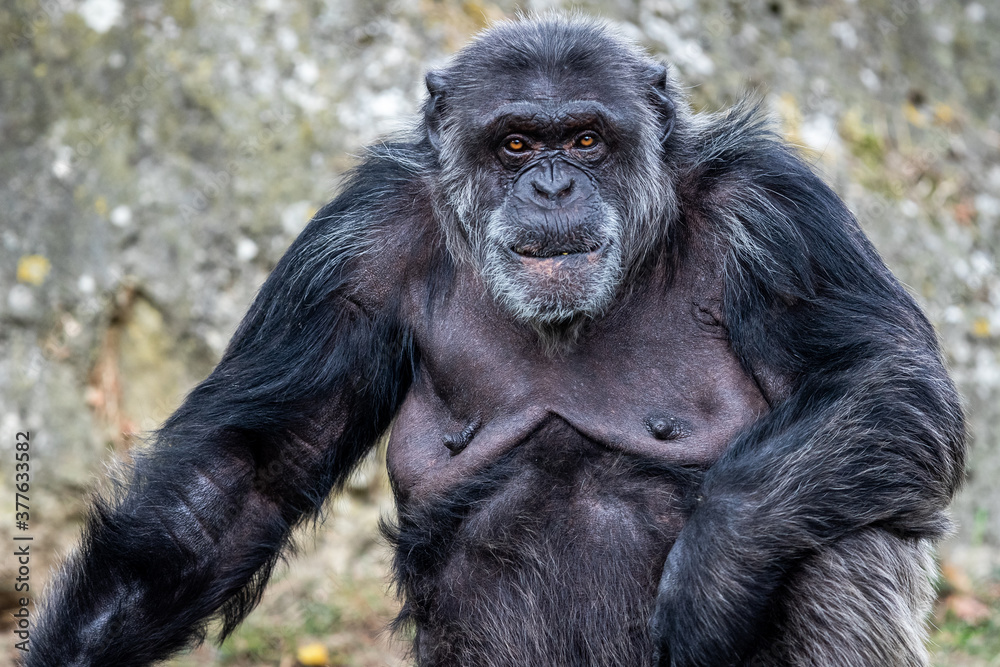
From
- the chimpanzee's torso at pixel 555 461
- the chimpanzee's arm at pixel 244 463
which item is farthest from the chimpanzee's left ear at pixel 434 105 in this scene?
the chimpanzee's torso at pixel 555 461

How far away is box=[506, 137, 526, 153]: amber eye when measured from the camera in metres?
3.91

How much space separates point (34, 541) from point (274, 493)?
8.43 ft

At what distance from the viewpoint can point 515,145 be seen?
392 centimetres

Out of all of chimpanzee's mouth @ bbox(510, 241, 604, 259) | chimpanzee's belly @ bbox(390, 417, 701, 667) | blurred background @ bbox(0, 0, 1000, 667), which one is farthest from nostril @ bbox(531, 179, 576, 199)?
blurred background @ bbox(0, 0, 1000, 667)

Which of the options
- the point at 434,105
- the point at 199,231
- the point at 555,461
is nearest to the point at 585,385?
the point at 555,461

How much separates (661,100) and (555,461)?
1462mm

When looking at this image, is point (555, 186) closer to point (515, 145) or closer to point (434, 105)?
point (515, 145)

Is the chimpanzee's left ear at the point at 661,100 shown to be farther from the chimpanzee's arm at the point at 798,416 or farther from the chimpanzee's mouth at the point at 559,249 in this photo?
the chimpanzee's mouth at the point at 559,249

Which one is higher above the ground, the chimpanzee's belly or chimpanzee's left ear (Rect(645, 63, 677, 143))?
chimpanzee's left ear (Rect(645, 63, 677, 143))

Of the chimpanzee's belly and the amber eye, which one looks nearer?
the chimpanzee's belly

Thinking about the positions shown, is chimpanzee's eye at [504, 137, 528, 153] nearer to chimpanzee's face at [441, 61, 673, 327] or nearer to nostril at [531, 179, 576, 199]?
chimpanzee's face at [441, 61, 673, 327]

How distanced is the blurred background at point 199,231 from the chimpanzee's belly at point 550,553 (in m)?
1.89

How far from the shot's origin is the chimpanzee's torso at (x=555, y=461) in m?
3.68

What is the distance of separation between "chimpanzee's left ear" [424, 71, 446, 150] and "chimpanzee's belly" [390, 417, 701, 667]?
49.3 inches
